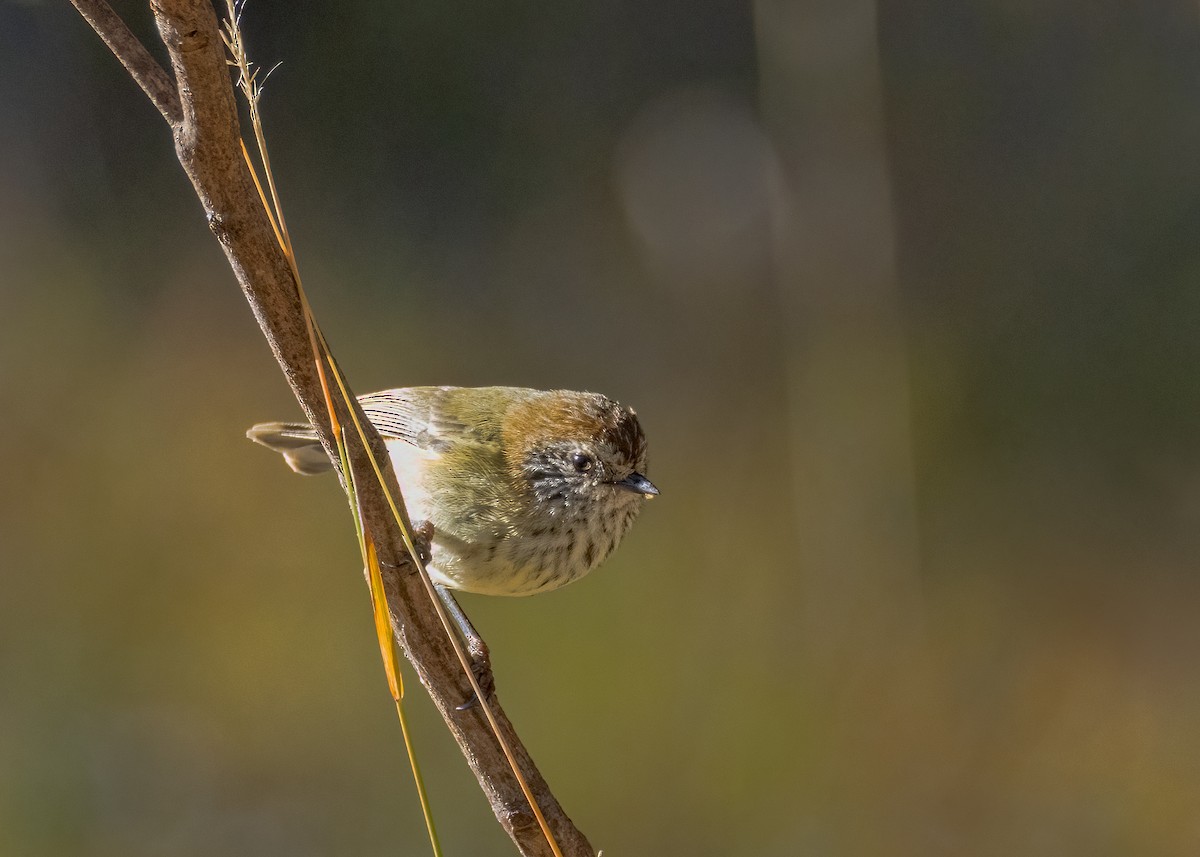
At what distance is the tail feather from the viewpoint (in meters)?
2.62

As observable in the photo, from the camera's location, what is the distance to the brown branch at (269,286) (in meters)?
1.08

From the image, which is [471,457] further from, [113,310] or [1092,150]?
[1092,150]

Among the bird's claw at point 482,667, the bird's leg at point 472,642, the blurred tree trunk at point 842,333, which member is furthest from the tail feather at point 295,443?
the blurred tree trunk at point 842,333

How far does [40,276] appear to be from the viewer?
344cm

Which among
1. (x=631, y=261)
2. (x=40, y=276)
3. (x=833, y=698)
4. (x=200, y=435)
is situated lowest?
(x=833, y=698)

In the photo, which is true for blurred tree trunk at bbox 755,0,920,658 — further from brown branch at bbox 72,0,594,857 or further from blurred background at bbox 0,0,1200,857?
brown branch at bbox 72,0,594,857

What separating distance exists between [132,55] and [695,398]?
2.82 metres

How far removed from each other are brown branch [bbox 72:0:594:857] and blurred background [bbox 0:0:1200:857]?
6.66 feet

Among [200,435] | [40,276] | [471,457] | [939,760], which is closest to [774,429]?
[939,760]

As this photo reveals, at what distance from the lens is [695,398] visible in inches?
149

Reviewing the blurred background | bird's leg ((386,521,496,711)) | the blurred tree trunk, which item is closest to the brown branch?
bird's leg ((386,521,496,711))

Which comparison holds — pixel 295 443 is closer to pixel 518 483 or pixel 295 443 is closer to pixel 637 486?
pixel 518 483

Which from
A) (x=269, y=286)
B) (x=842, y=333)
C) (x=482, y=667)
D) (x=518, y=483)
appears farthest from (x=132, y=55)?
(x=842, y=333)

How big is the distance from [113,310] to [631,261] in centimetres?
178
